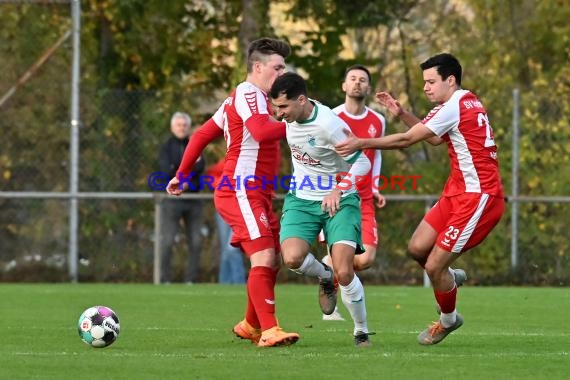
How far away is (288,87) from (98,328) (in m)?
1.93

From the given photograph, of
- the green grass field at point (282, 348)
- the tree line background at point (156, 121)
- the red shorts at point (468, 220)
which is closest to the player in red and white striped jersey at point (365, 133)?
the green grass field at point (282, 348)

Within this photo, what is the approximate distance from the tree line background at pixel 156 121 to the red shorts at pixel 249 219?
8.26 metres

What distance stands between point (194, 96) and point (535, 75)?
17.5 feet

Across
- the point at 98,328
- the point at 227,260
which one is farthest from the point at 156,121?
the point at 98,328

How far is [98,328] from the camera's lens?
8.84m

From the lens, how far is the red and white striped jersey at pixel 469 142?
921 centimetres

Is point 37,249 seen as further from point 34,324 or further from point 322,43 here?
point 34,324

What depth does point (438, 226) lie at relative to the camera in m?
9.53

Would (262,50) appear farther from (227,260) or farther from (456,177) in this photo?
(227,260)

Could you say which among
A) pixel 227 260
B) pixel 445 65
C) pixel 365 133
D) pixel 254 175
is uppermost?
pixel 445 65

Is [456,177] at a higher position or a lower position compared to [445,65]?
lower

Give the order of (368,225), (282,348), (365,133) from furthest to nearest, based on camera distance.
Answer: (368,225) → (365,133) → (282,348)

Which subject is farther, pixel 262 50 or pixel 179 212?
pixel 179 212

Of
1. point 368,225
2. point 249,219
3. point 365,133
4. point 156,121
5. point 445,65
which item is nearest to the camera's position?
point 249,219
